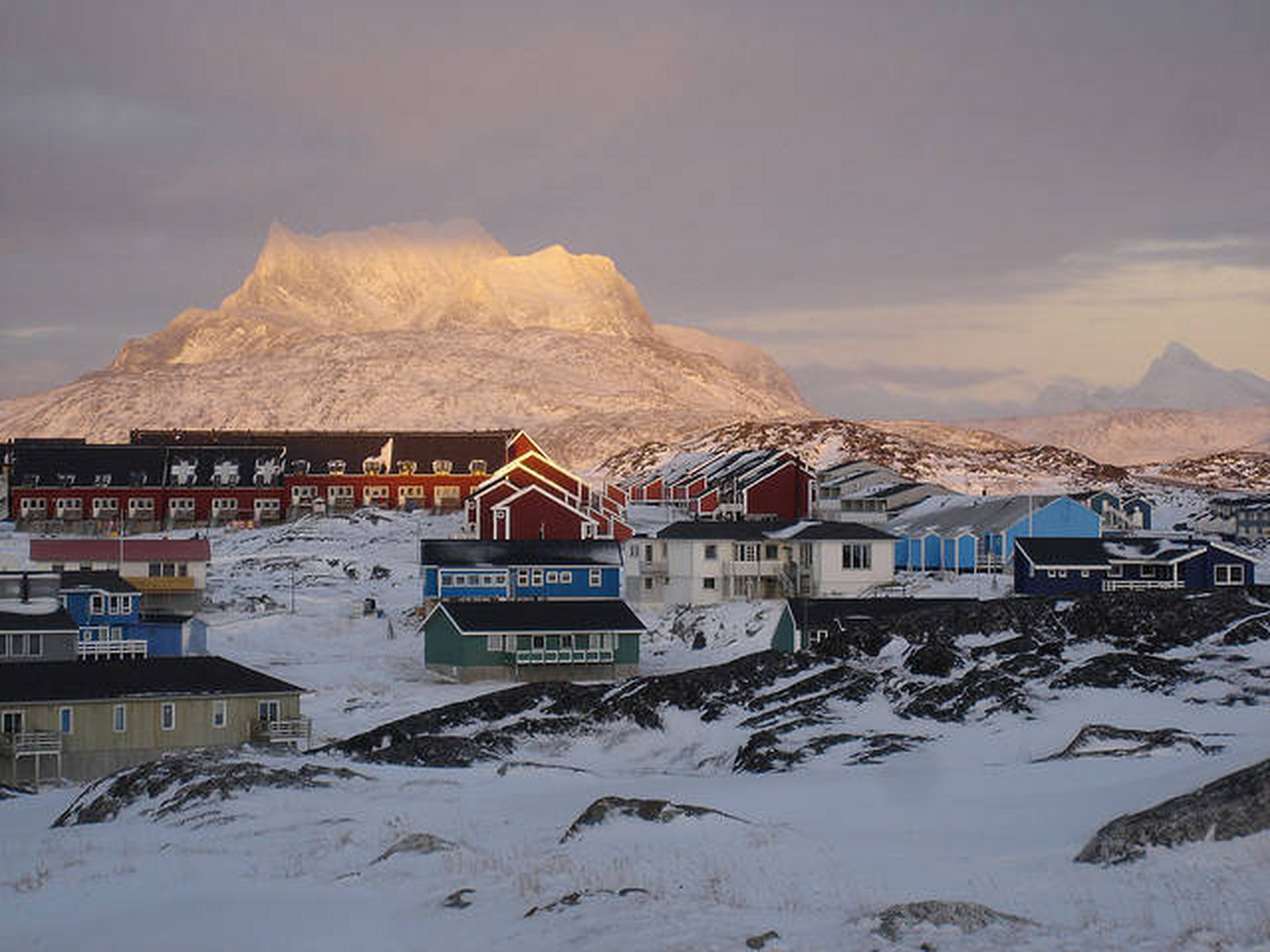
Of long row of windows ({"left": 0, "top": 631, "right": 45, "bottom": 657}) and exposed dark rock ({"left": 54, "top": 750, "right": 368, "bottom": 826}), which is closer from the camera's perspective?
exposed dark rock ({"left": 54, "top": 750, "right": 368, "bottom": 826})

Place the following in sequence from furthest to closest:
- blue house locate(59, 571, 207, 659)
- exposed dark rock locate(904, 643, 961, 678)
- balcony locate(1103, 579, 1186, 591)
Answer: balcony locate(1103, 579, 1186, 591) < blue house locate(59, 571, 207, 659) < exposed dark rock locate(904, 643, 961, 678)

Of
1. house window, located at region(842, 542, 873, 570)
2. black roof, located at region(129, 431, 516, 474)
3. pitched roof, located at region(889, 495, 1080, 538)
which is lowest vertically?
house window, located at region(842, 542, 873, 570)

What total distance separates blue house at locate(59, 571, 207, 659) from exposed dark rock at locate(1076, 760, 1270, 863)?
49932mm

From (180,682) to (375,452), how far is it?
78956mm

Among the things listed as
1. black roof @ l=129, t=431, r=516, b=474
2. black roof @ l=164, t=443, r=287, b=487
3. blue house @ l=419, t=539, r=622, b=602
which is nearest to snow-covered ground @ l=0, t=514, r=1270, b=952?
blue house @ l=419, t=539, r=622, b=602

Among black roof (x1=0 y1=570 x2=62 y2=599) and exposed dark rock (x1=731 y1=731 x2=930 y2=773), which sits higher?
black roof (x1=0 y1=570 x2=62 y2=599)

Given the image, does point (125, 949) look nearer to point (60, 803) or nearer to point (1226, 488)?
point (60, 803)

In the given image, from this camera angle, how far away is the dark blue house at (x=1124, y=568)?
71.7 metres

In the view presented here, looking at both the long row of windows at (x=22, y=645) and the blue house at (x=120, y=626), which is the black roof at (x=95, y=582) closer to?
the blue house at (x=120, y=626)

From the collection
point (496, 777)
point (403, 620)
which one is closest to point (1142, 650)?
point (496, 777)

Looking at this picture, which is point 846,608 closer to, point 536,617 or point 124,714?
point 536,617

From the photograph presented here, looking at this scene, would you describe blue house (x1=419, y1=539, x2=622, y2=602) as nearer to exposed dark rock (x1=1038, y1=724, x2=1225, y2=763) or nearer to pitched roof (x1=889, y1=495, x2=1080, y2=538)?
pitched roof (x1=889, y1=495, x2=1080, y2=538)

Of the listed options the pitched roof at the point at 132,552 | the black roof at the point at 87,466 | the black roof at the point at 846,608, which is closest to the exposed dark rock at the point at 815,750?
the black roof at the point at 846,608

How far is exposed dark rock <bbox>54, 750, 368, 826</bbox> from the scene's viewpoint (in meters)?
30.4
